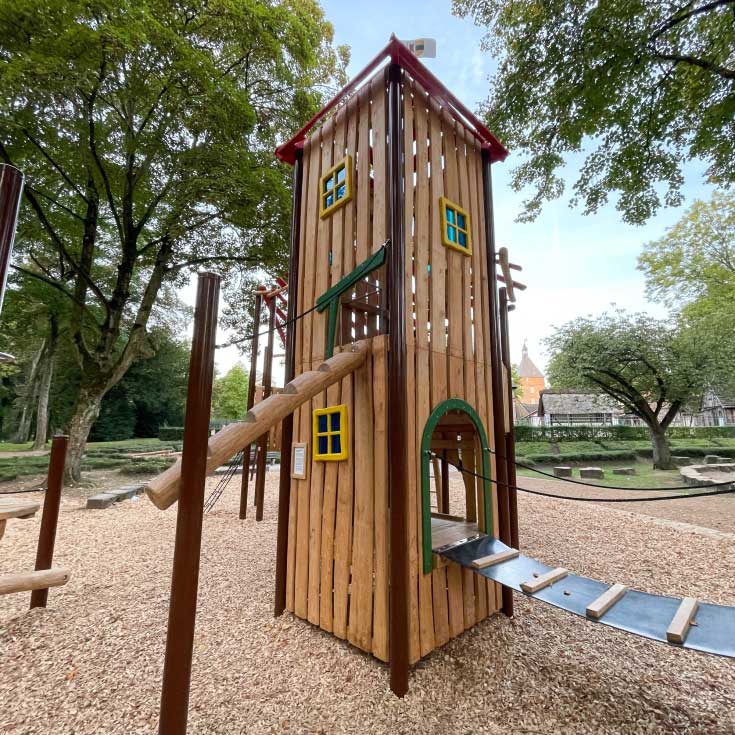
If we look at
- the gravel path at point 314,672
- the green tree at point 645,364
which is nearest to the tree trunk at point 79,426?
the gravel path at point 314,672

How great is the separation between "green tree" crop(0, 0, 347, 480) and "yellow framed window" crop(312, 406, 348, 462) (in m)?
7.77

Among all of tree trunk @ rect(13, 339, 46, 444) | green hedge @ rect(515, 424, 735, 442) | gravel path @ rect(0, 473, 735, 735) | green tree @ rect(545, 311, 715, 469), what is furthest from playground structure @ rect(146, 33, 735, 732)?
tree trunk @ rect(13, 339, 46, 444)

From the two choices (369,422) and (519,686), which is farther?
(369,422)

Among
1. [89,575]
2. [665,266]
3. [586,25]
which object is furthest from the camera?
[665,266]

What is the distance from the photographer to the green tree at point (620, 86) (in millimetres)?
6926

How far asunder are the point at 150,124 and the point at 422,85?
9496 millimetres

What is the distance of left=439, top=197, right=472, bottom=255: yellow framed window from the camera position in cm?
364

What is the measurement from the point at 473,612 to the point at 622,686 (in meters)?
1.12

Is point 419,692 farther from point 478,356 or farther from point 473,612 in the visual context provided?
point 478,356

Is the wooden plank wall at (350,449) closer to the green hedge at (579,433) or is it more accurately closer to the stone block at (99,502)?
the stone block at (99,502)

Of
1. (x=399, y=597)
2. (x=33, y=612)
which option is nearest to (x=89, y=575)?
(x=33, y=612)

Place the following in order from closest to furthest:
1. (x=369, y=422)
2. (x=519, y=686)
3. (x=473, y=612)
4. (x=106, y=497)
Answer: (x=519, y=686)
(x=369, y=422)
(x=473, y=612)
(x=106, y=497)

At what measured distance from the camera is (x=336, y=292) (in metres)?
3.49

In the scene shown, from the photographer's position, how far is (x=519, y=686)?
8.50 ft
